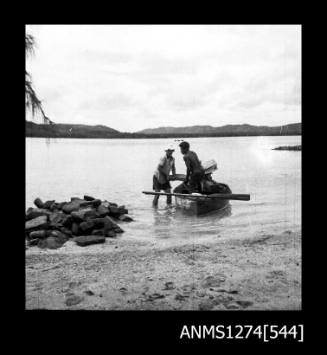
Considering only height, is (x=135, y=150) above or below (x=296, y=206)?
above

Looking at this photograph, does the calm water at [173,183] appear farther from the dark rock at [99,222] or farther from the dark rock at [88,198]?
the dark rock at [99,222]

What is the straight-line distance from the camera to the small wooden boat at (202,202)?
18.8 feet

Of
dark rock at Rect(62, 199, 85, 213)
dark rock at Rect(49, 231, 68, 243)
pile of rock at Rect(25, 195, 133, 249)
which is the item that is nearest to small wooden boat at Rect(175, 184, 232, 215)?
Result: pile of rock at Rect(25, 195, 133, 249)

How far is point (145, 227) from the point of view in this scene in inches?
215

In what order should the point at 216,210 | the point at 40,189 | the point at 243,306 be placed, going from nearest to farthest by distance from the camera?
the point at 243,306 → the point at 40,189 → the point at 216,210

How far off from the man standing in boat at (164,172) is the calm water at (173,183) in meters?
0.10

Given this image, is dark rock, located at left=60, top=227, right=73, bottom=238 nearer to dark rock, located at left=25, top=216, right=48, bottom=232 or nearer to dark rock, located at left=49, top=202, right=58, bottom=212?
dark rock, located at left=25, top=216, right=48, bottom=232

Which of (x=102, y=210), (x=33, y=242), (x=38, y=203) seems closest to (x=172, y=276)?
(x=102, y=210)

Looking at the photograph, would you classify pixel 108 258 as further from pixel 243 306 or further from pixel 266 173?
pixel 266 173

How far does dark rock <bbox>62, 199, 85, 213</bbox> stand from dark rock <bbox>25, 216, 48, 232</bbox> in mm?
371

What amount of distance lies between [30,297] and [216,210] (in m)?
3.29

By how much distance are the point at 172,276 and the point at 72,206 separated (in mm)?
2317
